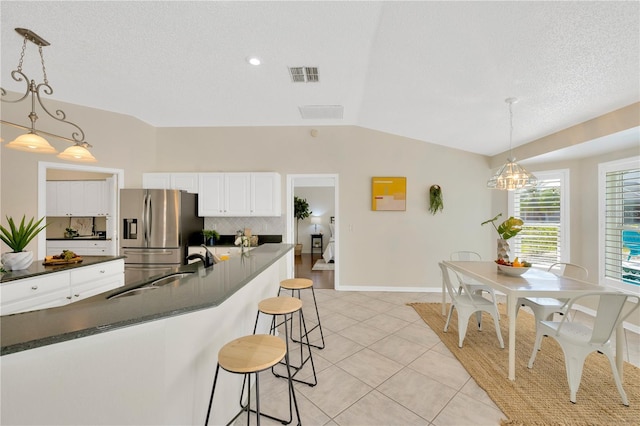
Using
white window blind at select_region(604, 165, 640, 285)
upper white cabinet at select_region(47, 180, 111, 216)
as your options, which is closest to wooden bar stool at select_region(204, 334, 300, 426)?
white window blind at select_region(604, 165, 640, 285)

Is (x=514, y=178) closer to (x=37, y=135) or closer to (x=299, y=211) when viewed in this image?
(x=37, y=135)

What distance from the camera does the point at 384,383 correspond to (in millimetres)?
2129

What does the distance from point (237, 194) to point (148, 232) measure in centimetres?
142

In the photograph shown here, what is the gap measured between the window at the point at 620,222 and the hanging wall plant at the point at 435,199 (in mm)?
1973

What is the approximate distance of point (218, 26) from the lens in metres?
2.22

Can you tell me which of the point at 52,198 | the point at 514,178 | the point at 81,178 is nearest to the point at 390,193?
the point at 514,178

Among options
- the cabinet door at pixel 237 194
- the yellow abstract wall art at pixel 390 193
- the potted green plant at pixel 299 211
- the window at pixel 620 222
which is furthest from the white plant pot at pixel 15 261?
the potted green plant at pixel 299 211

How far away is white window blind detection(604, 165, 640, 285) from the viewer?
3107 millimetres

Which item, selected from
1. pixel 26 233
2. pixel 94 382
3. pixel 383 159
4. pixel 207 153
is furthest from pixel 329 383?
pixel 207 153

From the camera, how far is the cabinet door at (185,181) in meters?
4.33

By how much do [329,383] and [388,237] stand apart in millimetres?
2938

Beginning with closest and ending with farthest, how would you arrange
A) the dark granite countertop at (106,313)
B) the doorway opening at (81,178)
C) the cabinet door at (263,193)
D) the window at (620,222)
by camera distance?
the dark granite countertop at (106,313), the window at (620,222), the doorway opening at (81,178), the cabinet door at (263,193)

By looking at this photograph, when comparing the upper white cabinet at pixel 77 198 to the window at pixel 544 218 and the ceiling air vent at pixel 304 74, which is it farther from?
the window at pixel 544 218

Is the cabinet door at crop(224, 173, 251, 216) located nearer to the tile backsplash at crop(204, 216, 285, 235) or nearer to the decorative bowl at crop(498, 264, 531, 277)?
the tile backsplash at crop(204, 216, 285, 235)
